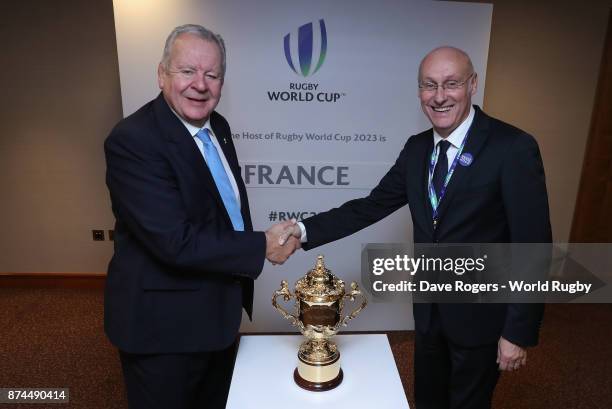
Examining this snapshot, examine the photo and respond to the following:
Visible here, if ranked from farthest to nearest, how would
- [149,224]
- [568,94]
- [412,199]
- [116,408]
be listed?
[568,94] < [116,408] < [412,199] < [149,224]

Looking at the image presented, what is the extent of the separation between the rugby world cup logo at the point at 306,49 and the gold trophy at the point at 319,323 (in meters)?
1.54

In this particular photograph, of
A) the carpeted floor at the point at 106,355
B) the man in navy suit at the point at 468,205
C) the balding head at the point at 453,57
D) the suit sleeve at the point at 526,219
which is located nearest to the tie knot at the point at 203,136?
the man in navy suit at the point at 468,205

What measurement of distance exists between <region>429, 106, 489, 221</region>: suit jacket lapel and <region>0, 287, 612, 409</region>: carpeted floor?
138cm

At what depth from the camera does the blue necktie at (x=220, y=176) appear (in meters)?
1.70

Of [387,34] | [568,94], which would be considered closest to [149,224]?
[387,34]

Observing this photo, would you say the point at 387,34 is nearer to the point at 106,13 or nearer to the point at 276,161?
the point at 276,161

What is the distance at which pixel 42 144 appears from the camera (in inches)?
137

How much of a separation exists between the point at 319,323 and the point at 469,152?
2.63 feet

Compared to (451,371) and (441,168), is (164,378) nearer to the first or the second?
(451,371)

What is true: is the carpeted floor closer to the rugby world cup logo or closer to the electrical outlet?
the electrical outlet

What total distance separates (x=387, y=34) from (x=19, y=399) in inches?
113

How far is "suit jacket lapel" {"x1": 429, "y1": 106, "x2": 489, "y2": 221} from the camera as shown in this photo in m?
1.66

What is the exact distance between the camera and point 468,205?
1.67m

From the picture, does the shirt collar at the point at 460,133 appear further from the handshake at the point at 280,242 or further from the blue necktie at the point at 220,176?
the blue necktie at the point at 220,176
